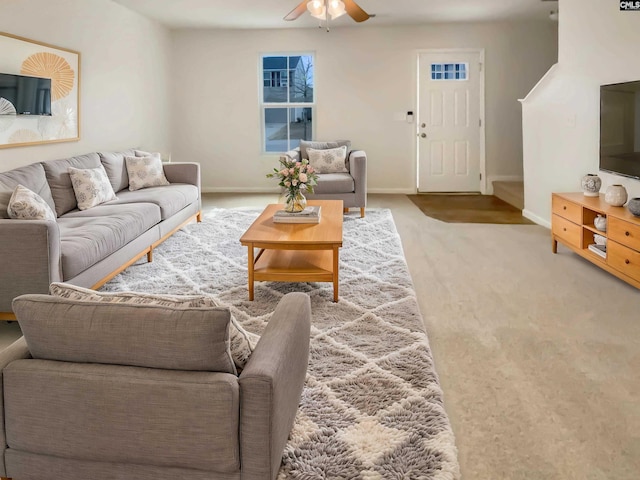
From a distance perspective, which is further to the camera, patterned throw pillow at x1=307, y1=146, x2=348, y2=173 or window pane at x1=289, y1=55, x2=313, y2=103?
window pane at x1=289, y1=55, x2=313, y2=103

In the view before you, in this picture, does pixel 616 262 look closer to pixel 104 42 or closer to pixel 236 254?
pixel 236 254

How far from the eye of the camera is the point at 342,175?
263 inches

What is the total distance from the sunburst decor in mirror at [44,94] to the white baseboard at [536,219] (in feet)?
15.4

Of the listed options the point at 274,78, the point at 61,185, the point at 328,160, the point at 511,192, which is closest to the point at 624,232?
the point at 511,192

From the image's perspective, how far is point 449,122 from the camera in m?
8.41

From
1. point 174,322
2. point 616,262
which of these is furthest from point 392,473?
point 616,262

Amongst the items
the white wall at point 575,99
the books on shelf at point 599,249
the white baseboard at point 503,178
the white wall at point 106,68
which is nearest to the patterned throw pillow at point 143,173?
the white wall at point 106,68

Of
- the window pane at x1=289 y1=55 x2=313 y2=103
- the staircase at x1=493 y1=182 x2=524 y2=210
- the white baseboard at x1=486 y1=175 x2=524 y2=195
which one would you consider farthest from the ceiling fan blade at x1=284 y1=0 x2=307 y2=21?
the white baseboard at x1=486 y1=175 x2=524 y2=195

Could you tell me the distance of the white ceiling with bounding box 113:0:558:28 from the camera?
6.61 m

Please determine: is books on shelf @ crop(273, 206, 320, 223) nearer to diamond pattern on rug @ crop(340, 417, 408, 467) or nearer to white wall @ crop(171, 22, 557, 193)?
diamond pattern on rug @ crop(340, 417, 408, 467)

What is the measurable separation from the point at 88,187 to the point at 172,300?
3.51 meters

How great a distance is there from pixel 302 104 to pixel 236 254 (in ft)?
14.2

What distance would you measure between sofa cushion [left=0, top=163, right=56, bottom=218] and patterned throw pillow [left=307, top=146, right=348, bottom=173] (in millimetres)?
3248

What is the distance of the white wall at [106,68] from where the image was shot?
4.78 m
